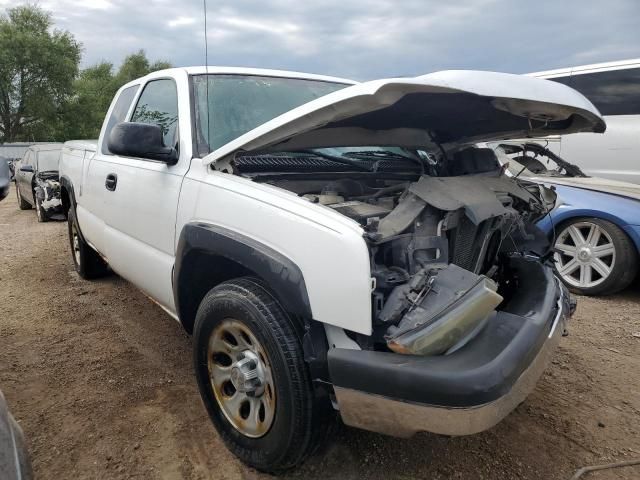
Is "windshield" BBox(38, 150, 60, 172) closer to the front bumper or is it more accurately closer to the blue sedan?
the blue sedan

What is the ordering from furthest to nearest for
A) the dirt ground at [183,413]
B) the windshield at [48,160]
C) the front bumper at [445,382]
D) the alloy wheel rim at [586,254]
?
1. the windshield at [48,160]
2. the alloy wheel rim at [586,254]
3. the dirt ground at [183,413]
4. the front bumper at [445,382]

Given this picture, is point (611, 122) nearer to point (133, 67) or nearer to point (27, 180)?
point (27, 180)

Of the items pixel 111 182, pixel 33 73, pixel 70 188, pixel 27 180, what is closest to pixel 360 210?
pixel 111 182

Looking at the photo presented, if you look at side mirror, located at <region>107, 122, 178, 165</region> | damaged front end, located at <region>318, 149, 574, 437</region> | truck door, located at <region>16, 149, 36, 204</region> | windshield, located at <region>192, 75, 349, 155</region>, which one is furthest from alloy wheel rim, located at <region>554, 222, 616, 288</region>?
truck door, located at <region>16, 149, 36, 204</region>

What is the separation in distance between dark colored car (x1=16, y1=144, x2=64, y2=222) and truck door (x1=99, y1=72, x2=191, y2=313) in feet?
21.7

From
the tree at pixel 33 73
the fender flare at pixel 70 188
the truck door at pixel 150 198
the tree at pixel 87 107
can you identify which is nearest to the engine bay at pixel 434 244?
the truck door at pixel 150 198

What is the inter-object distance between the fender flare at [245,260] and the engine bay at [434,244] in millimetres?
285

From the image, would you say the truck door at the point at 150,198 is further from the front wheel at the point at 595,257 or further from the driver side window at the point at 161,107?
the front wheel at the point at 595,257

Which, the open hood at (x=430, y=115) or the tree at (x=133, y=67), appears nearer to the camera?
the open hood at (x=430, y=115)

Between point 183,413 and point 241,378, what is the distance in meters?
0.81

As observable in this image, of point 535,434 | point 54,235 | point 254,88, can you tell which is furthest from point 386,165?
point 54,235

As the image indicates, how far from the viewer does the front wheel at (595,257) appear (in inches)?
180

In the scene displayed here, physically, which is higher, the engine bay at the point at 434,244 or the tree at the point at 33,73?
the tree at the point at 33,73

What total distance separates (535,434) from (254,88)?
8.43 ft
